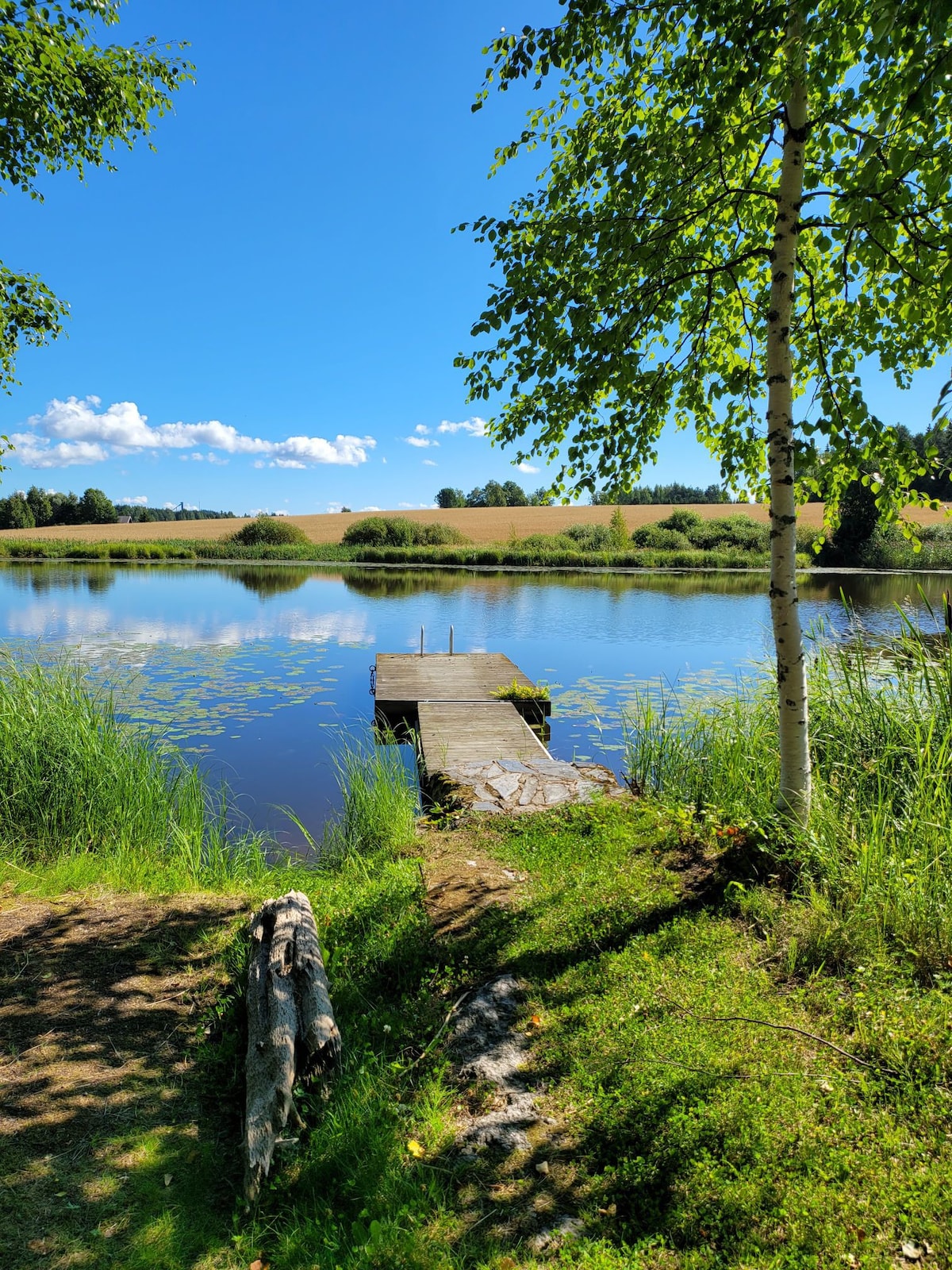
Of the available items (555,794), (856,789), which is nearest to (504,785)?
(555,794)

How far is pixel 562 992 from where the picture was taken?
11.3ft

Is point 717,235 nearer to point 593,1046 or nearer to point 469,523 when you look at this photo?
point 593,1046

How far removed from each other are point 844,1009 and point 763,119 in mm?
4299

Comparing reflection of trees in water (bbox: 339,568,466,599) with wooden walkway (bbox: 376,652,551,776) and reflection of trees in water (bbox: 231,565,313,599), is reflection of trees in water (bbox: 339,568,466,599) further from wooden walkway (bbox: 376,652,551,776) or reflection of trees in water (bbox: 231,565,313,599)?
wooden walkway (bbox: 376,652,551,776)

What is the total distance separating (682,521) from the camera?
58.8m

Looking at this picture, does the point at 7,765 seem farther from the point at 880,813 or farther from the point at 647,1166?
the point at 880,813

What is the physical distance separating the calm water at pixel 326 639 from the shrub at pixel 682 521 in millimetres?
16612

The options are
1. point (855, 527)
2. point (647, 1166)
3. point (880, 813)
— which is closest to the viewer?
point (647, 1166)

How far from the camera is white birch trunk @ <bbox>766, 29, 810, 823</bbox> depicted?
3.81 m

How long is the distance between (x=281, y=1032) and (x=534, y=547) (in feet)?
170

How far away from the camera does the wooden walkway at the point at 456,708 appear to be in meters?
9.34

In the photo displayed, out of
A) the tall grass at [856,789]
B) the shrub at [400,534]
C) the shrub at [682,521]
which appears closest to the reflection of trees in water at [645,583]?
the shrub at [400,534]

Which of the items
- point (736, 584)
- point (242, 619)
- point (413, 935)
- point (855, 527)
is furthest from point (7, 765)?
point (855, 527)

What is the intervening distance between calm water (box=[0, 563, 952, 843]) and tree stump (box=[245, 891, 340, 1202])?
4002 millimetres
